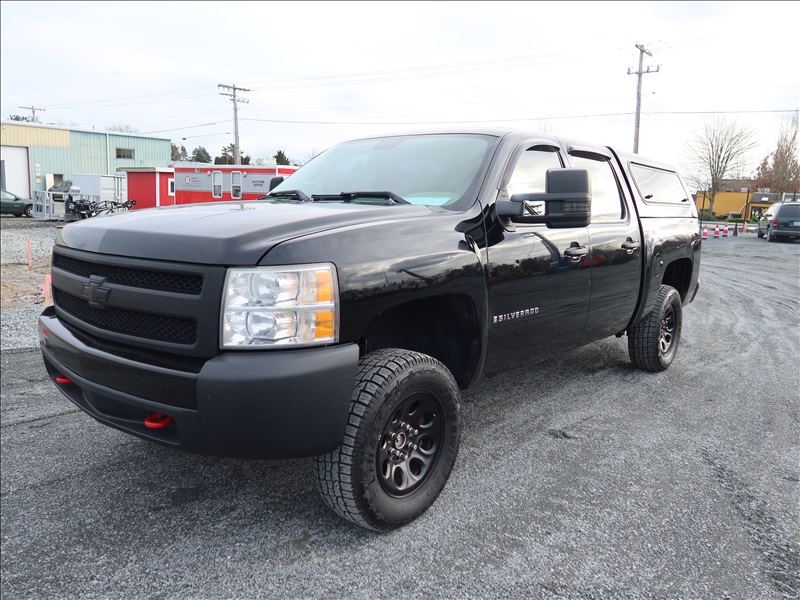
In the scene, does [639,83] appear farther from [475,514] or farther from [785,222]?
[475,514]

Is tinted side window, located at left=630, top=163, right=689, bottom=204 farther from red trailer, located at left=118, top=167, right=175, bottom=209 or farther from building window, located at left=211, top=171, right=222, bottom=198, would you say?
red trailer, located at left=118, top=167, right=175, bottom=209

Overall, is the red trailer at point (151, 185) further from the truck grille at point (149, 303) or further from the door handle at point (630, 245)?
the truck grille at point (149, 303)

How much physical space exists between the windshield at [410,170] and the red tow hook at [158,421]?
1.60m

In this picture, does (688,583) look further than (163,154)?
No

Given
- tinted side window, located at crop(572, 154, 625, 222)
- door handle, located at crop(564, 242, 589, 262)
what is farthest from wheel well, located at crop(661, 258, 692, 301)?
door handle, located at crop(564, 242, 589, 262)

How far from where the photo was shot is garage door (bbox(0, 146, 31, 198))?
1786 inches

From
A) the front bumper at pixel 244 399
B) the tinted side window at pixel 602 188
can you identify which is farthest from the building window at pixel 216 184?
the front bumper at pixel 244 399

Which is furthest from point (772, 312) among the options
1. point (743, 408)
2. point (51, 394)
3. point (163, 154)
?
point (163, 154)

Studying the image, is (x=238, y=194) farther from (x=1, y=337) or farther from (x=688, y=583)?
(x=688, y=583)

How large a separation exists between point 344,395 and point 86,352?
114 centimetres

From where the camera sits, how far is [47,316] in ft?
10.0

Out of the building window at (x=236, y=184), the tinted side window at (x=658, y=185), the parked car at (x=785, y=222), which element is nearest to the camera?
the tinted side window at (x=658, y=185)

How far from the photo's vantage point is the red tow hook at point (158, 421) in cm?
231

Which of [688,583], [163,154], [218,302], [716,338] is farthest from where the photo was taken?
[163,154]
